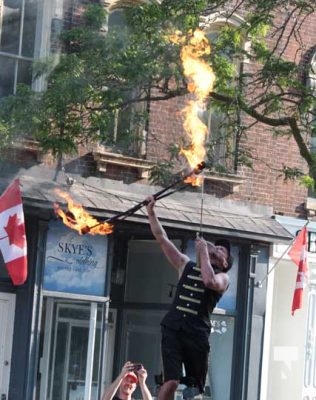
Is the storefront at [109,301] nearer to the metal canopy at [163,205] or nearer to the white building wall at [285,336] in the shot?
the metal canopy at [163,205]

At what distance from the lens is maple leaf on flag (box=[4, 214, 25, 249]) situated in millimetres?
16531

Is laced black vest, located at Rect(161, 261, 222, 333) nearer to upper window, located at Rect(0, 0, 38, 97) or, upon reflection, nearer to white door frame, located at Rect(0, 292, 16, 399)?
white door frame, located at Rect(0, 292, 16, 399)

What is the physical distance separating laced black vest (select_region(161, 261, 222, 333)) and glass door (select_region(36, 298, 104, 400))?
723 centimetres

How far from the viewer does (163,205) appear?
19.2 metres

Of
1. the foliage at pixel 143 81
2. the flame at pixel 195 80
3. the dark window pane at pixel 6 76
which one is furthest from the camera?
the dark window pane at pixel 6 76

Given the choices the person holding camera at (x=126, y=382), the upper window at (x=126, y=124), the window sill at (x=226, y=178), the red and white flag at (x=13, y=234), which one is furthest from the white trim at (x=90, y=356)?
the person holding camera at (x=126, y=382)

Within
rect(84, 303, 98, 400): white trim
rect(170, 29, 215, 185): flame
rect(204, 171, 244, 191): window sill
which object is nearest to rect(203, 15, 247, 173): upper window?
rect(204, 171, 244, 191): window sill

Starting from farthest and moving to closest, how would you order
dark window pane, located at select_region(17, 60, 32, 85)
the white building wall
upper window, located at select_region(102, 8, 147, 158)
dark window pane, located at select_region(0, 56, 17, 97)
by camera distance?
the white building wall, dark window pane, located at select_region(17, 60, 32, 85), dark window pane, located at select_region(0, 56, 17, 97), upper window, located at select_region(102, 8, 147, 158)

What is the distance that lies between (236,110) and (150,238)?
145 inches

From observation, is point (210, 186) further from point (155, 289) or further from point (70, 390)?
point (70, 390)

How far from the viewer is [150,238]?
1977cm

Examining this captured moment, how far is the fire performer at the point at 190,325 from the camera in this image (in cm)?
1114

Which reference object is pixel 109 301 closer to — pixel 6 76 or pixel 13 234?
pixel 13 234

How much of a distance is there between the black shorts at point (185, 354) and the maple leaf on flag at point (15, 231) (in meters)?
5.47
